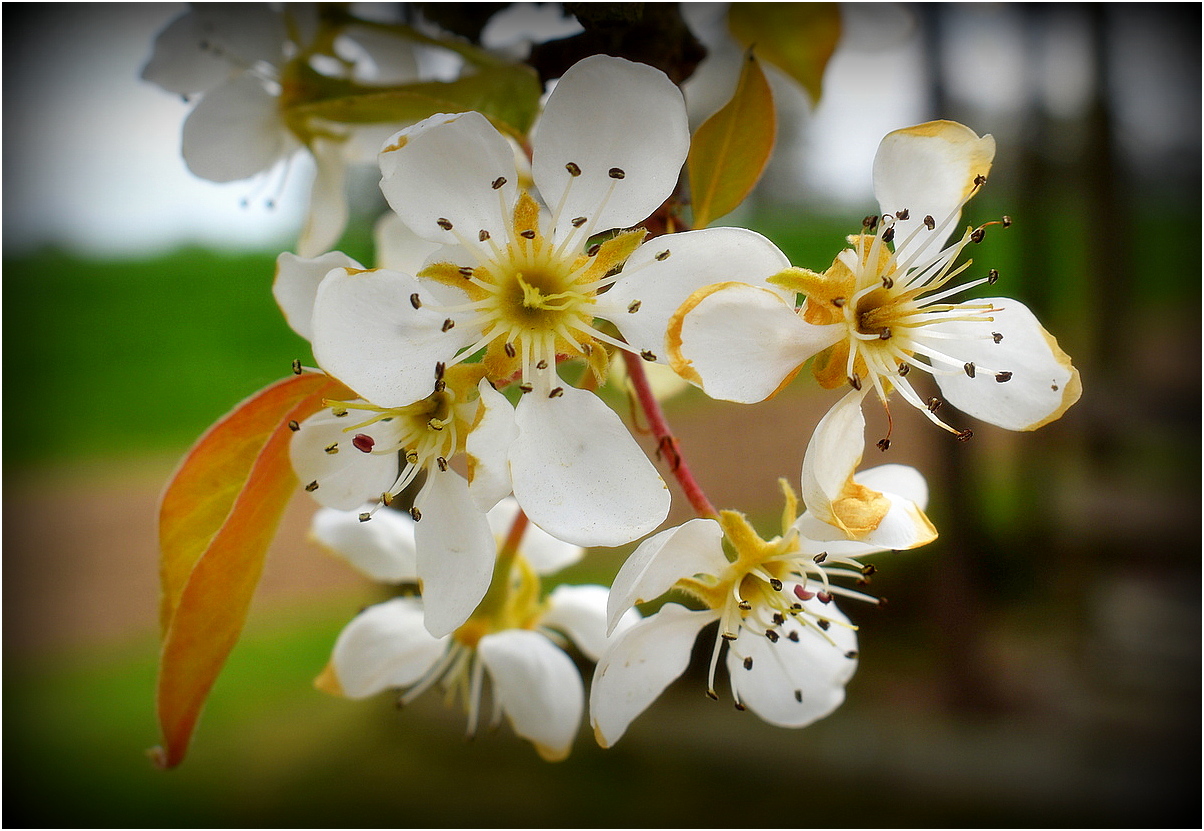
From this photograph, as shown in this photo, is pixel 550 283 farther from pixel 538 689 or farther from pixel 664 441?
pixel 538 689

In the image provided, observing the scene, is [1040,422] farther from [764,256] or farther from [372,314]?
[372,314]

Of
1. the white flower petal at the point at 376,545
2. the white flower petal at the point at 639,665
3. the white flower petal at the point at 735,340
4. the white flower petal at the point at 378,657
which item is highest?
the white flower petal at the point at 735,340

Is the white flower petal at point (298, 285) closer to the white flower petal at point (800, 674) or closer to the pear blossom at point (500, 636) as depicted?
the pear blossom at point (500, 636)

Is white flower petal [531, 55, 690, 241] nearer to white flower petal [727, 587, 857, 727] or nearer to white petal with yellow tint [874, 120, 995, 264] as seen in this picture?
white petal with yellow tint [874, 120, 995, 264]

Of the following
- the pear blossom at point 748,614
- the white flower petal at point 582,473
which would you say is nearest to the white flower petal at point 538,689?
the pear blossom at point 748,614

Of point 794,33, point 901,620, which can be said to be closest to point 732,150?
point 794,33

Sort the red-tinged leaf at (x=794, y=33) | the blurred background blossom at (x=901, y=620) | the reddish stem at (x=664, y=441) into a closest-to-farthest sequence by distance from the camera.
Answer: the reddish stem at (x=664, y=441) → the red-tinged leaf at (x=794, y=33) → the blurred background blossom at (x=901, y=620)

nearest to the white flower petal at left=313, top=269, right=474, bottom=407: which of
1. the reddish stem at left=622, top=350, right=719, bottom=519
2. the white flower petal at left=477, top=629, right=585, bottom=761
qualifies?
the reddish stem at left=622, top=350, right=719, bottom=519

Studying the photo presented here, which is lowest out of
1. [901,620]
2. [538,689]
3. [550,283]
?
[901,620]
